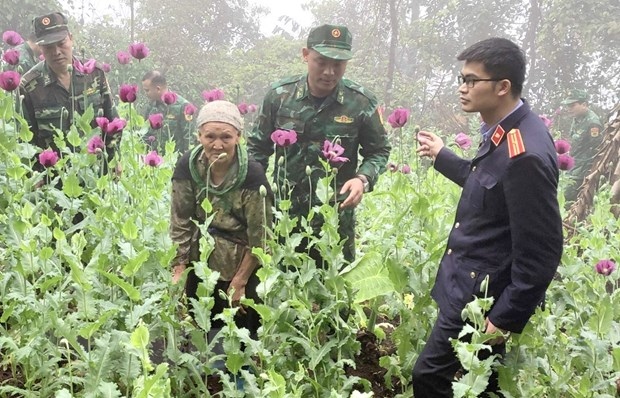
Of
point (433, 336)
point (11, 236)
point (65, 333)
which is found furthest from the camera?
point (11, 236)

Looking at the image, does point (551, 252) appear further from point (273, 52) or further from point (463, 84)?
point (273, 52)

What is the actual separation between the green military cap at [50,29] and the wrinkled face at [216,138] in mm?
1803

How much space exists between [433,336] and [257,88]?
15.3 meters

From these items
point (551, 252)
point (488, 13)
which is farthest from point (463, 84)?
point (488, 13)

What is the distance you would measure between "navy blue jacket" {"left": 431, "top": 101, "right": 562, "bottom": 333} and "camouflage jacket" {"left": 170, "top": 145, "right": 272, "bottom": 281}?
783 millimetres

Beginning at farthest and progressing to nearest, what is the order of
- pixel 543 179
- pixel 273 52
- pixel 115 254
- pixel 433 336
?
pixel 273 52 < pixel 115 254 < pixel 433 336 < pixel 543 179

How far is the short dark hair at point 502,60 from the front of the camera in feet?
6.41

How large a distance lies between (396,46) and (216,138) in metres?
13.2

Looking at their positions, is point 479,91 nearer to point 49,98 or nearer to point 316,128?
→ point 316,128

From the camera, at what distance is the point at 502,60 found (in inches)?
76.8

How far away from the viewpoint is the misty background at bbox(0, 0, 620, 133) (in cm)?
1474

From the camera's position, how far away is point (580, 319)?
8.74 ft

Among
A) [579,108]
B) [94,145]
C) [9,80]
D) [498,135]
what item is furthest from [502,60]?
[579,108]

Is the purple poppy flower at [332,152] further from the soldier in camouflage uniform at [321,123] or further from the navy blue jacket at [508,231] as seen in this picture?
the navy blue jacket at [508,231]
